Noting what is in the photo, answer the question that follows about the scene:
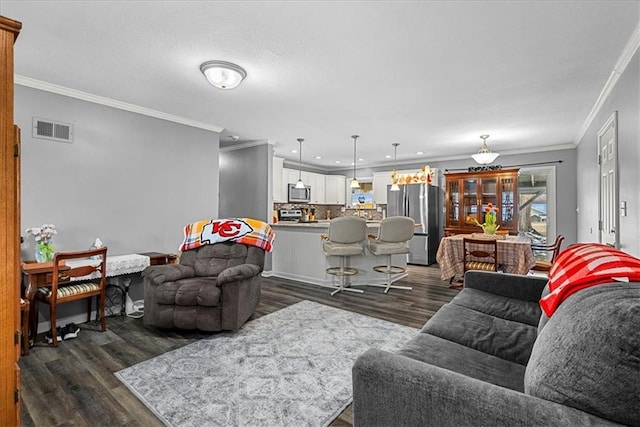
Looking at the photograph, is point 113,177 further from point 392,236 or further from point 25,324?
point 392,236

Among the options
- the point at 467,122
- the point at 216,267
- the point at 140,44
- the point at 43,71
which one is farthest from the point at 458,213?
the point at 43,71

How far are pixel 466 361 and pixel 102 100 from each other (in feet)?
14.0

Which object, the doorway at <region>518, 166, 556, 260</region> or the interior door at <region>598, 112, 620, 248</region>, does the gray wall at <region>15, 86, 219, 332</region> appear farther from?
the doorway at <region>518, 166, 556, 260</region>

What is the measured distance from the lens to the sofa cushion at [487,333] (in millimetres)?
1624

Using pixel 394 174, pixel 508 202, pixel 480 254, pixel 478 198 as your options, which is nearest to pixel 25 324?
pixel 480 254

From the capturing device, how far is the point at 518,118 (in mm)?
4250

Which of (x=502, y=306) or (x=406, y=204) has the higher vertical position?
(x=406, y=204)

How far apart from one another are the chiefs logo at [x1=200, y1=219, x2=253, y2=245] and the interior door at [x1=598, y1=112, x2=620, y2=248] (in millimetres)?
3695

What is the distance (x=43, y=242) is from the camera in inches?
117

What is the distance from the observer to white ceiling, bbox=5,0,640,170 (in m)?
2.02

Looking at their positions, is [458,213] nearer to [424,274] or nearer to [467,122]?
[424,274]

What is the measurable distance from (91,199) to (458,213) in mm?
6567

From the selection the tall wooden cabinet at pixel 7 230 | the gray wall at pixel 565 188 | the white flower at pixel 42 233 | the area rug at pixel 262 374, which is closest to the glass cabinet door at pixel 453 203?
the gray wall at pixel 565 188

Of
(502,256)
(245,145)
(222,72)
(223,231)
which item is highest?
(245,145)
